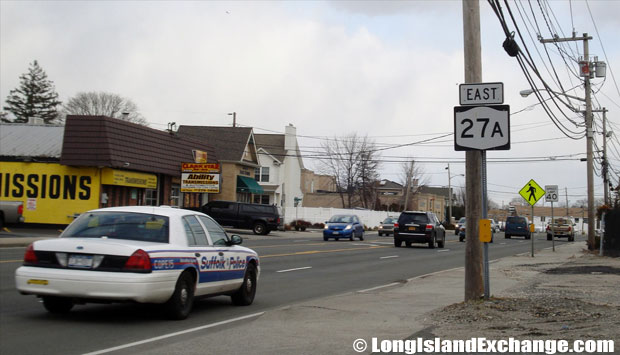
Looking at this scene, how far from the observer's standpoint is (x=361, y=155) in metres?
76.5

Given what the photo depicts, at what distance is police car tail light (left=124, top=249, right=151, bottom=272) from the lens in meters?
8.77

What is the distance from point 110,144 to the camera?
34.7m

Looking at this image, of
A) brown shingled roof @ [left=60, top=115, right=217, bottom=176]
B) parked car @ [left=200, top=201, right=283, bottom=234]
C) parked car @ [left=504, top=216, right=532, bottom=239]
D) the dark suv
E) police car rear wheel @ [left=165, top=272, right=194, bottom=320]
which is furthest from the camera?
parked car @ [left=504, top=216, right=532, bottom=239]

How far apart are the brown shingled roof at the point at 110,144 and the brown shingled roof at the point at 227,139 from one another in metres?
15.7

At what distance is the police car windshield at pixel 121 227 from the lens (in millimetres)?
9469

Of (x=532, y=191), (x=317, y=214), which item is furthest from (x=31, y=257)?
(x=317, y=214)

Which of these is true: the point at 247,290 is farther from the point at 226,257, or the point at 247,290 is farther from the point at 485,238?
the point at 485,238

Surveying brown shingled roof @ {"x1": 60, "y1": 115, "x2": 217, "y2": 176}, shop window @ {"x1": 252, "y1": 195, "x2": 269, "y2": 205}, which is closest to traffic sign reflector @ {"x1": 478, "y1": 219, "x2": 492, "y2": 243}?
brown shingled roof @ {"x1": 60, "y1": 115, "x2": 217, "y2": 176}

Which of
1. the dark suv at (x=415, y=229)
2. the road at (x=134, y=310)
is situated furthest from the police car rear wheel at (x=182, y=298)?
the dark suv at (x=415, y=229)

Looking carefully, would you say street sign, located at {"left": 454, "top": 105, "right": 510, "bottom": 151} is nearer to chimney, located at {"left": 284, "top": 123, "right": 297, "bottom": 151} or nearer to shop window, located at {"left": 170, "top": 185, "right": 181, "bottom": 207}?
shop window, located at {"left": 170, "top": 185, "right": 181, "bottom": 207}

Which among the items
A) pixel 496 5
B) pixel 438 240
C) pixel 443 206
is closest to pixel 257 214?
pixel 438 240

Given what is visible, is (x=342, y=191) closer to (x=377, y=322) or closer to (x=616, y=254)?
(x=616, y=254)

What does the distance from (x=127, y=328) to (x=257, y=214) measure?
34.3 m

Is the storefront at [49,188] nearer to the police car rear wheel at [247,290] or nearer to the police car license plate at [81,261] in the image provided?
the police car rear wheel at [247,290]
